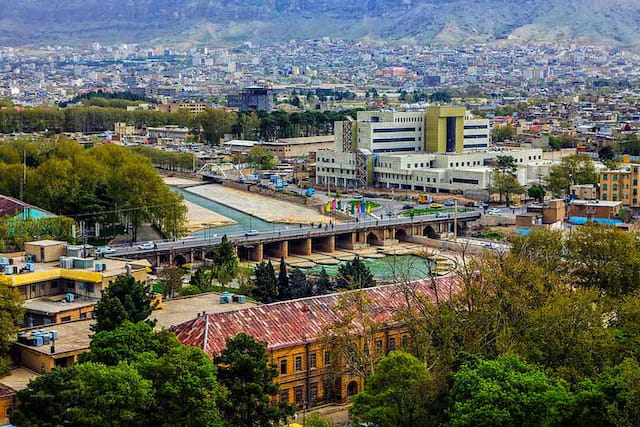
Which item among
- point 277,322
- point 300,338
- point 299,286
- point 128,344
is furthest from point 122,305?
point 299,286

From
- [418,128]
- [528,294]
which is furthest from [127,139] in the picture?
[528,294]

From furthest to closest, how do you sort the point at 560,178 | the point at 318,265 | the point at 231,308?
the point at 560,178 < the point at 318,265 < the point at 231,308

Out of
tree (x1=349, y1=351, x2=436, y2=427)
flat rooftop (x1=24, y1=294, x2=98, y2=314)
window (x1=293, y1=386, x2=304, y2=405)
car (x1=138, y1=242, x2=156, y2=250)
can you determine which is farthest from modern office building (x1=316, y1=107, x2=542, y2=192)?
tree (x1=349, y1=351, x2=436, y2=427)

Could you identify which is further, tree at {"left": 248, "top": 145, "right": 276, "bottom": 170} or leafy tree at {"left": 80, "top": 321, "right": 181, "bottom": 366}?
tree at {"left": 248, "top": 145, "right": 276, "bottom": 170}

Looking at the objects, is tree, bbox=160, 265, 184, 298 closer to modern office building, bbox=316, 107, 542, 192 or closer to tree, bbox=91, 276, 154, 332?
tree, bbox=91, 276, 154, 332

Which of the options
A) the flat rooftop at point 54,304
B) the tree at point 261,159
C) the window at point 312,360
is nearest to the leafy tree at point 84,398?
the window at point 312,360

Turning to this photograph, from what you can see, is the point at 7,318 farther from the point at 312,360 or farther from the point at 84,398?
the point at 312,360

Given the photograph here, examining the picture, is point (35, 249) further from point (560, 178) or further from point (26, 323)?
point (560, 178)
